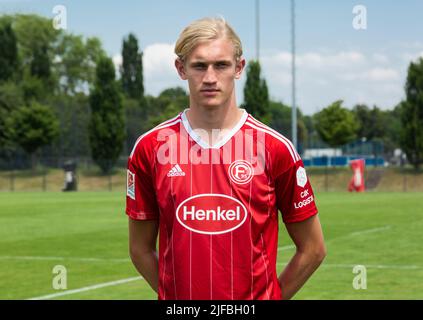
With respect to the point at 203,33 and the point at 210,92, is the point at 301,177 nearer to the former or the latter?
the point at 210,92

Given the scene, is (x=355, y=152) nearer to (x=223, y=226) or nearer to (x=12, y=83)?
(x=12, y=83)

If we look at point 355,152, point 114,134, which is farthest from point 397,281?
point 355,152

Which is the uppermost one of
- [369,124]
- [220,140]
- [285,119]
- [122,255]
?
[285,119]

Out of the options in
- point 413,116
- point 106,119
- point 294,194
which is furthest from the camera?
point 106,119

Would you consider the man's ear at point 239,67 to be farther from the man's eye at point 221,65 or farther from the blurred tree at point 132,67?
the blurred tree at point 132,67

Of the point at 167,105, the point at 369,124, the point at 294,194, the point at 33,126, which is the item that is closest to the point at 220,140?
the point at 294,194

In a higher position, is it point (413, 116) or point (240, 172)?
point (413, 116)

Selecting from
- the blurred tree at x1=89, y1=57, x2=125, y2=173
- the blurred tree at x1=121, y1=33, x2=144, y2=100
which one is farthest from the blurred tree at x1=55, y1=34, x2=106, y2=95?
the blurred tree at x1=89, y1=57, x2=125, y2=173

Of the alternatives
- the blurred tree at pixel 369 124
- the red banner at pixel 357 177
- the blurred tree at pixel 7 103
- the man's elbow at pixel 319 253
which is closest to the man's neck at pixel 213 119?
the man's elbow at pixel 319 253

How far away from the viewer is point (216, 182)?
11.9 feet

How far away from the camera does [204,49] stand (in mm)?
3605

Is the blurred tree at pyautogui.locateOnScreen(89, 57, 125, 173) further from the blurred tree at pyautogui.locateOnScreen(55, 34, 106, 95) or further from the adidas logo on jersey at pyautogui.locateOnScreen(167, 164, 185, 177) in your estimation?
the adidas logo on jersey at pyautogui.locateOnScreen(167, 164, 185, 177)

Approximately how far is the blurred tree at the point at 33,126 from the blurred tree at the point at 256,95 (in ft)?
52.9

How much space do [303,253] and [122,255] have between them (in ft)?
40.4
